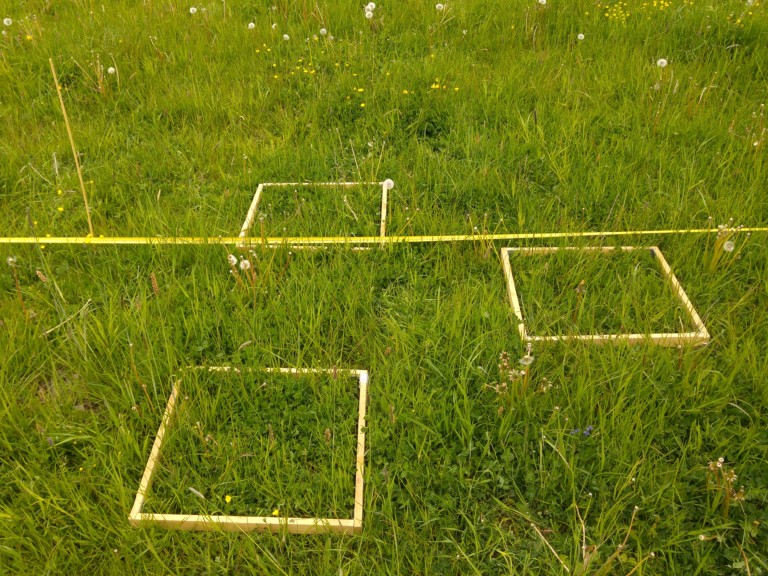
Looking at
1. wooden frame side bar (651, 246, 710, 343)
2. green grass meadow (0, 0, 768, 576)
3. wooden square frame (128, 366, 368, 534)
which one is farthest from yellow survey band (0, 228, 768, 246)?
wooden square frame (128, 366, 368, 534)

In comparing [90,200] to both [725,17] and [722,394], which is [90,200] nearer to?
[722,394]

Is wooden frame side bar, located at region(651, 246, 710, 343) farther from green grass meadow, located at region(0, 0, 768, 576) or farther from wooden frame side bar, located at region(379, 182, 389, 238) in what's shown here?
wooden frame side bar, located at region(379, 182, 389, 238)

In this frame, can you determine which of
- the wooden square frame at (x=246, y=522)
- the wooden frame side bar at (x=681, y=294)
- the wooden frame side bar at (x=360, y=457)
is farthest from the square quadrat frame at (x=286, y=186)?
the wooden square frame at (x=246, y=522)

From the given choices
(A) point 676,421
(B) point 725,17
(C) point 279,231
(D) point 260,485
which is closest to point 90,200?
(C) point 279,231

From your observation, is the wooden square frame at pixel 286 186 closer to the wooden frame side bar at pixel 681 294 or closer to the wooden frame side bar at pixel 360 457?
the wooden frame side bar at pixel 360 457

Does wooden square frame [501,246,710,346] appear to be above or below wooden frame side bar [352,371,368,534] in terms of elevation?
above

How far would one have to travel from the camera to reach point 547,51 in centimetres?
493

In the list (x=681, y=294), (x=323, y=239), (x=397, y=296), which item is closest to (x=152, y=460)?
(x=397, y=296)

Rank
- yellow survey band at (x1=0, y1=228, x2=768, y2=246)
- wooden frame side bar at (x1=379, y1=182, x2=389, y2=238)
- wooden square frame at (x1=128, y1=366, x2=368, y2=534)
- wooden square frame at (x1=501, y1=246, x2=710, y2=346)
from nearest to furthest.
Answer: wooden square frame at (x1=128, y1=366, x2=368, y2=534)
wooden square frame at (x1=501, y1=246, x2=710, y2=346)
yellow survey band at (x1=0, y1=228, x2=768, y2=246)
wooden frame side bar at (x1=379, y1=182, x2=389, y2=238)

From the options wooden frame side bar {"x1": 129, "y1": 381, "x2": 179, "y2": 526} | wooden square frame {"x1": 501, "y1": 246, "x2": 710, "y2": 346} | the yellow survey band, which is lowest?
wooden frame side bar {"x1": 129, "y1": 381, "x2": 179, "y2": 526}

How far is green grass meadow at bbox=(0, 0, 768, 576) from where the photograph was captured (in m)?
2.29

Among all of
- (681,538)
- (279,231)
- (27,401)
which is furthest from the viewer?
(279,231)

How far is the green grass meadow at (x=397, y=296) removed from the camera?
229 centimetres

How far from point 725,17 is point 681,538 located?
4646 mm
